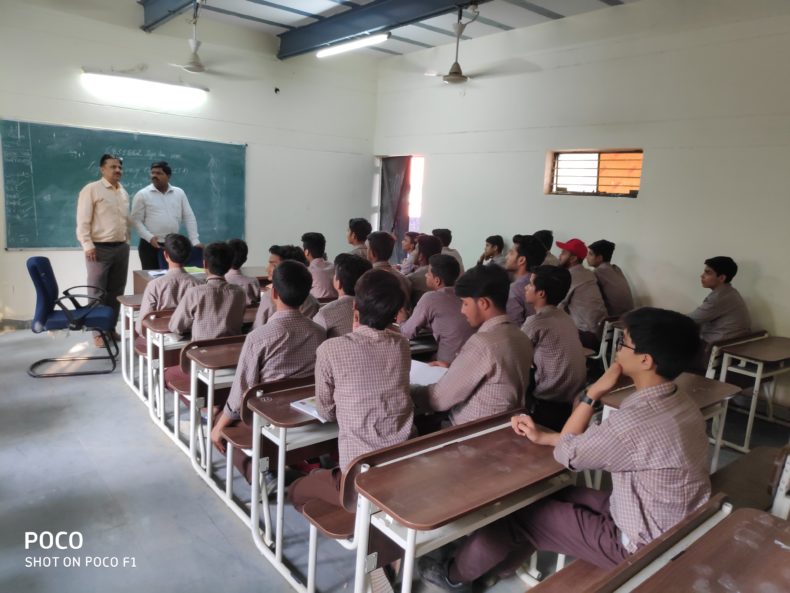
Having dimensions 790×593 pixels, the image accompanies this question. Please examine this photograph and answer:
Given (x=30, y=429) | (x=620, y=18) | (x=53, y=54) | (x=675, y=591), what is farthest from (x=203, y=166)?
(x=675, y=591)

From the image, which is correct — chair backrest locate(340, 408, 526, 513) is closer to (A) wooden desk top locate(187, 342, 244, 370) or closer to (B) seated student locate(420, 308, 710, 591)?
(B) seated student locate(420, 308, 710, 591)

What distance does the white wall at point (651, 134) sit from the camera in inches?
165

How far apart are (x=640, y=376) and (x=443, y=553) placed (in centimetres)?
109

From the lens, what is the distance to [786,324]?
4117 millimetres

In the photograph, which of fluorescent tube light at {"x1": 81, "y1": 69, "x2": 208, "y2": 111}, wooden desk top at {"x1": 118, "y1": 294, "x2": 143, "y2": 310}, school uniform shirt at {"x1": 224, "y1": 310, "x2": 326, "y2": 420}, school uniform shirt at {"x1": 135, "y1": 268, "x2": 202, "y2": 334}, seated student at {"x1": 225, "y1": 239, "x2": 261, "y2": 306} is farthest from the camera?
fluorescent tube light at {"x1": 81, "y1": 69, "x2": 208, "y2": 111}

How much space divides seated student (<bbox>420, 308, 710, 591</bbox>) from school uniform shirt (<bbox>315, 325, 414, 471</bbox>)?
0.52 meters

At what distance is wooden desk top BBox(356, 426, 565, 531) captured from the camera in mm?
1326

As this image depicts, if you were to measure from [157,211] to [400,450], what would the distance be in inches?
179

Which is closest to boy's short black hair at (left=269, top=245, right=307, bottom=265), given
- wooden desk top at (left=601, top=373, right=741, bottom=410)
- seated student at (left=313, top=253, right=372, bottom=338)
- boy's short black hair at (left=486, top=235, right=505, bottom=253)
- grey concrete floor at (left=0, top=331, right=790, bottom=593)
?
seated student at (left=313, top=253, right=372, bottom=338)

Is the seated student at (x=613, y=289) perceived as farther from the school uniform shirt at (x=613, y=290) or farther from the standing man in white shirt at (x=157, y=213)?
the standing man in white shirt at (x=157, y=213)

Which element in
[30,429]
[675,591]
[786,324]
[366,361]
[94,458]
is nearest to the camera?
[675,591]

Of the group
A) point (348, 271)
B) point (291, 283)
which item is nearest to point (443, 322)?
point (348, 271)

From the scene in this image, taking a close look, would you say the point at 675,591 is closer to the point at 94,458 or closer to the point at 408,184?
the point at 94,458

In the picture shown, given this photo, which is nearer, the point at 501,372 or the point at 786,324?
the point at 501,372
